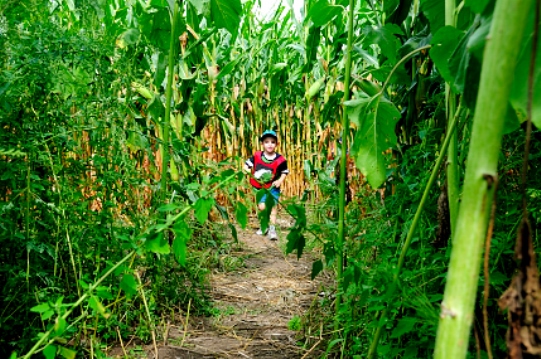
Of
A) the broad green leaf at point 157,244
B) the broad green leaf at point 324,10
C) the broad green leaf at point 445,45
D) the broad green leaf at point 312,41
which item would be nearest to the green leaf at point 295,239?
the broad green leaf at point 157,244

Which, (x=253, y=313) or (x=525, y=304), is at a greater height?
(x=525, y=304)

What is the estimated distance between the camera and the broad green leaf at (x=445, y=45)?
1041 mm

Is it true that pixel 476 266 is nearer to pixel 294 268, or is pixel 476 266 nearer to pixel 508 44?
pixel 508 44

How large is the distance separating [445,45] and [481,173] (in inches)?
30.7

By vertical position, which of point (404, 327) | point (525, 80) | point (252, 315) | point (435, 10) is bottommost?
point (252, 315)

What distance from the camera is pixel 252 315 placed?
102 inches

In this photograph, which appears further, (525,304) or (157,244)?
(157,244)

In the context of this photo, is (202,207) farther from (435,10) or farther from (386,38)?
(386,38)

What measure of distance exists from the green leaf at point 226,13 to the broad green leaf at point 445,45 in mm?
1004

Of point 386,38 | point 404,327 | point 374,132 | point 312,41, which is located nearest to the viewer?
point 404,327

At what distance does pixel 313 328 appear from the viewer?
86.0 inches

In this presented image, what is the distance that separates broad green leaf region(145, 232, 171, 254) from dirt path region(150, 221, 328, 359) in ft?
3.20

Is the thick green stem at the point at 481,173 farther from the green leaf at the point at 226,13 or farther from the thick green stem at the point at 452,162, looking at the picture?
the green leaf at the point at 226,13

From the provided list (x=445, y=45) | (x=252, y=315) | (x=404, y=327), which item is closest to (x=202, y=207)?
(x=404, y=327)
